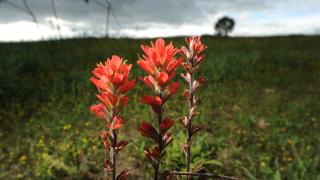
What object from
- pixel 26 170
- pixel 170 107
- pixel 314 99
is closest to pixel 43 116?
pixel 26 170

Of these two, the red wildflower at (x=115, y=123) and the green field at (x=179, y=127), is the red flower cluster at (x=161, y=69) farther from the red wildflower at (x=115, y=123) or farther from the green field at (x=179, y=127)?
the green field at (x=179, y=127)

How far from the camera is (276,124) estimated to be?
5480 millimetres

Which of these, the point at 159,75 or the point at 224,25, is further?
→ the point at 224,25

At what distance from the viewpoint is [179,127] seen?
5062mm

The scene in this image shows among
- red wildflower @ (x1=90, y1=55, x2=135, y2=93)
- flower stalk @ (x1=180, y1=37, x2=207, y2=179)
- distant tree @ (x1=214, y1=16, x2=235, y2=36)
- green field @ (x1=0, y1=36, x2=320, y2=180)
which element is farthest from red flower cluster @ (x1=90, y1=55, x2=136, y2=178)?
distant tree @ (x1=214, y1=16, x2=235, y2=36)

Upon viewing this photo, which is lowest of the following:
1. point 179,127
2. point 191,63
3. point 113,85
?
point 179,127

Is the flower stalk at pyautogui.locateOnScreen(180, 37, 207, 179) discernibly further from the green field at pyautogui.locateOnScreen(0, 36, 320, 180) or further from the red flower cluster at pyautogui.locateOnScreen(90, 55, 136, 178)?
the green field at pyautogui.locateOnScreen(0, 36, 320, 180)

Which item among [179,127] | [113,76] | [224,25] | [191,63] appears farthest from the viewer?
[224,25]

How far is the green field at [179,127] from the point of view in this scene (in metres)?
4.27

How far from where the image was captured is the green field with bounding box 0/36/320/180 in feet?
14.0

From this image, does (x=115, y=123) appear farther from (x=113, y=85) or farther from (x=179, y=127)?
(x=179, y=127)

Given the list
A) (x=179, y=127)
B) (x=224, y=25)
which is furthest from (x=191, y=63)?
(x=224, y=25)

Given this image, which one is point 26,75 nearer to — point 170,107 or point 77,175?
point 170,107

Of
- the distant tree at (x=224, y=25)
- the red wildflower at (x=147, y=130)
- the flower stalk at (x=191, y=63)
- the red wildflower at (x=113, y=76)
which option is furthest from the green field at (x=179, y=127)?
the distant tree at (x=224, y=25)
